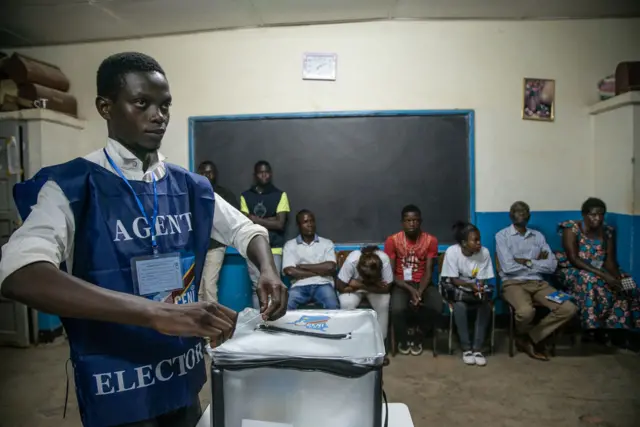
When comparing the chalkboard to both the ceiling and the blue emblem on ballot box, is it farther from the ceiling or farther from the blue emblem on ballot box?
the blue emblem on ballot box

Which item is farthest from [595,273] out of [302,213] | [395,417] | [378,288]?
[395,417]

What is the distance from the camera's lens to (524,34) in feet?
12.9

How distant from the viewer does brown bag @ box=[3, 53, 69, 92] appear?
12.3 ft

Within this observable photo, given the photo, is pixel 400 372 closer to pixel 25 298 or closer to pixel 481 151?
pixel 481 151

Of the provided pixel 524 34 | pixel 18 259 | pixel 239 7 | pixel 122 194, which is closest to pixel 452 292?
pixel 524 34

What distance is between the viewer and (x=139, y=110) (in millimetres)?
929

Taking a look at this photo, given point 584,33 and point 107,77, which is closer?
point 107,77

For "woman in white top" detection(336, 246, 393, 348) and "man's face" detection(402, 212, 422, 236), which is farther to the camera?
"man's face" detection(402, 212, 422, 236)

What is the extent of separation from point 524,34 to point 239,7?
242 cm

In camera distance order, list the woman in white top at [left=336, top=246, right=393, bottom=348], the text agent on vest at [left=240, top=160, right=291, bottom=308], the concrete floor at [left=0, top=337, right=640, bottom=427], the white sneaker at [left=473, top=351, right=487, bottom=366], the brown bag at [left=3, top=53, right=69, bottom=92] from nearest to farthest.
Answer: the concrete floor at [left=0, top=337, right=640, bottom=427] → the white sneaker at [left=473, top=351, right=487, bottom=366] → the woman in white top at [left=336, top=246, right=393, bottom=348] → the brown bag at [left=3, top=53, right=69, bottom=92] → the text agent on vest at [left=240, top=160, right=291, bottom=308]

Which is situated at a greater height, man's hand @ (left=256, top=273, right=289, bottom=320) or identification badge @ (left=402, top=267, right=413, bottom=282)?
man's hand @ (left=256, top=273, right=289, bottom=320)

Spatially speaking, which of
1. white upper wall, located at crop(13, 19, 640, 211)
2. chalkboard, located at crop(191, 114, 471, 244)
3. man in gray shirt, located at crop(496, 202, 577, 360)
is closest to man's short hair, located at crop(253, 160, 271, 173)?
chalkboard, located at crop(191, 114, 471, 244)

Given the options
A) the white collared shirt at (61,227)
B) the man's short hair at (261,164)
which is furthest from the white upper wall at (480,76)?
the white collared shirt at (61,227)

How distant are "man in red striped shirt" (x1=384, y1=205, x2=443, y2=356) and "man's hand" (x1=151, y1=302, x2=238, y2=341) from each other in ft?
9.39
